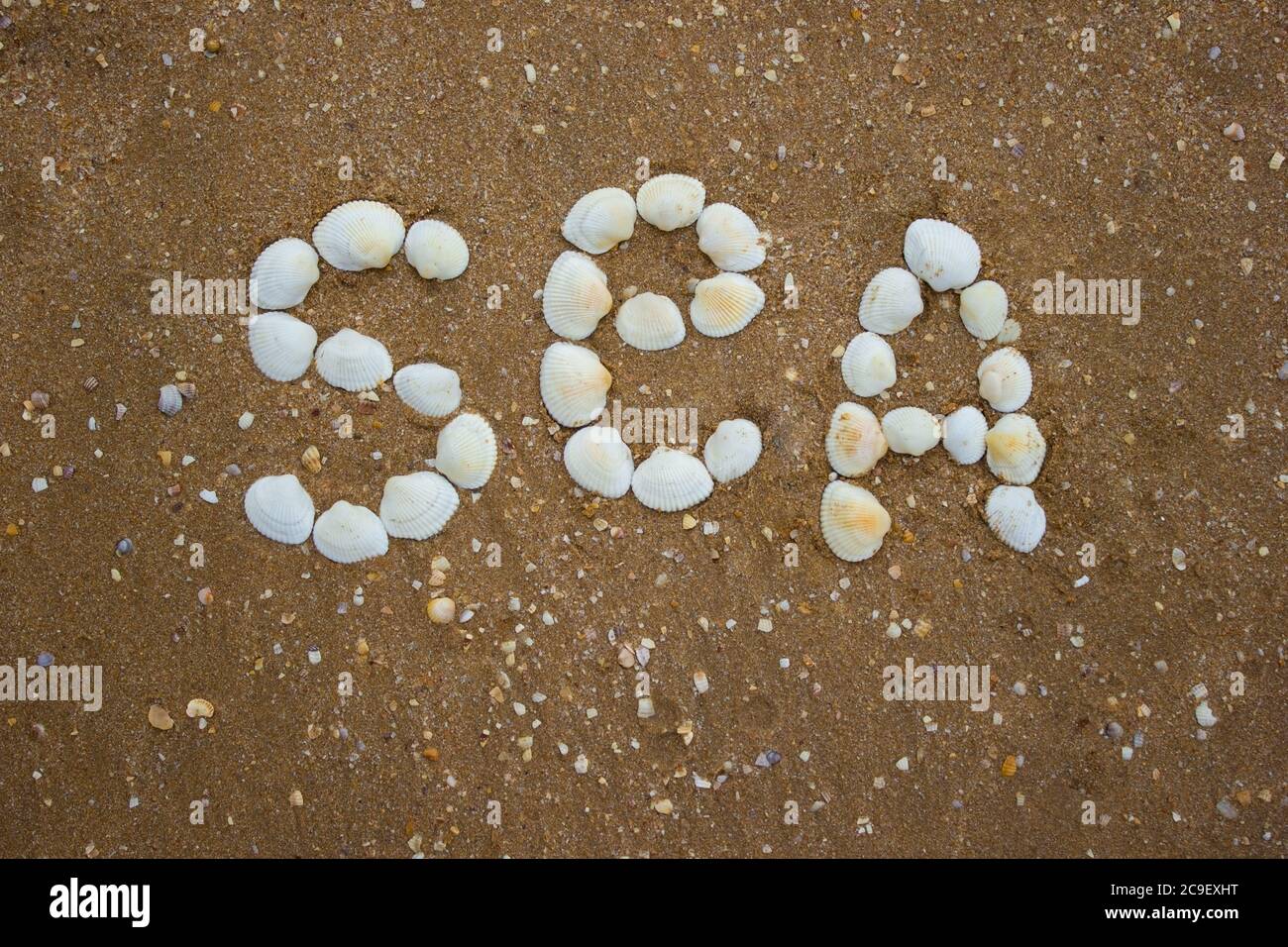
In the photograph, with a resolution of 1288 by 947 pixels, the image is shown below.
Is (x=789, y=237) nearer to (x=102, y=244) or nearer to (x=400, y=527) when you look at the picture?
(x=400, y=527)

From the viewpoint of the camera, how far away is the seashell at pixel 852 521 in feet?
10.3

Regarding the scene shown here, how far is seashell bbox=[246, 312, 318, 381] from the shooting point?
3186 millimetres

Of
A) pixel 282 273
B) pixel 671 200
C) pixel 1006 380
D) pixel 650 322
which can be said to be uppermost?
pixel 671 200

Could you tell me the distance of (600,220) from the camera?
10.5 ft

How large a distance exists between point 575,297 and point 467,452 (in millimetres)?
674

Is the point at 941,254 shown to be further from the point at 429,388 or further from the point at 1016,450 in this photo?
the point at 429,388

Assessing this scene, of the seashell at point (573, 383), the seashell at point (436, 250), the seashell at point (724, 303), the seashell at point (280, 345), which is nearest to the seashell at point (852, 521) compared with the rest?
the seashell at point (724, 303)

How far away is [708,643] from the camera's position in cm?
318

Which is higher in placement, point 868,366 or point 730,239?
point 730,239

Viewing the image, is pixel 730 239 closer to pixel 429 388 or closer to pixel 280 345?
pixel 429 388

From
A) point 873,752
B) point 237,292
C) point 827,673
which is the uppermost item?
point 237,292

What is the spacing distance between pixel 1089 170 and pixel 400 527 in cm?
287

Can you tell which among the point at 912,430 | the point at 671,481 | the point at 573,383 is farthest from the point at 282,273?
the point at 912,430

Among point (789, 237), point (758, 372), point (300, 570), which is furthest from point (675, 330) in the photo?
point (300, 570)
